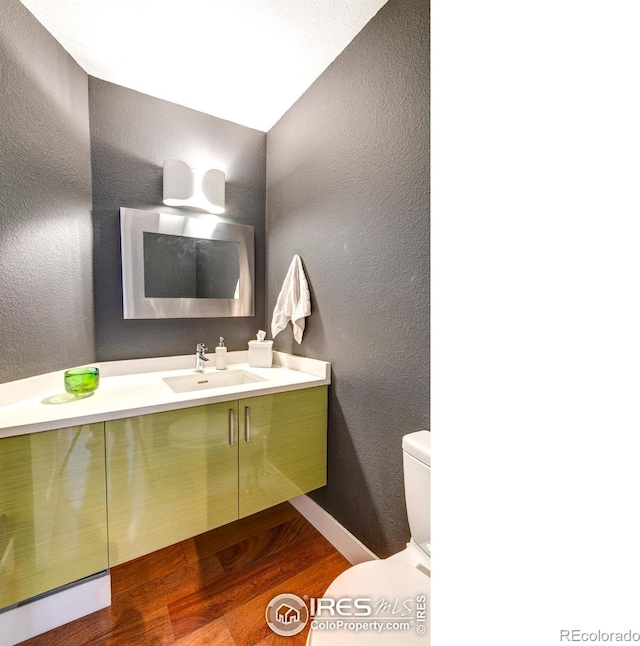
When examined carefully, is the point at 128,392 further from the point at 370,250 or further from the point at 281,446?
the point at 370,250

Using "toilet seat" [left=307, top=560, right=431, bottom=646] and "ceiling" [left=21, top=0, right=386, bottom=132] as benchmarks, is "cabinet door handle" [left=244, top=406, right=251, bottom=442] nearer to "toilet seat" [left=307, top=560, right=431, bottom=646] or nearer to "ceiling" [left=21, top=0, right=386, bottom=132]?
"toilet seat" [left=307, top=560, right=431, bottom=646]

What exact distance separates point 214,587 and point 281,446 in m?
0.63

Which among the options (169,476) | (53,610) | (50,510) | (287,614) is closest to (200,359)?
(169,476)

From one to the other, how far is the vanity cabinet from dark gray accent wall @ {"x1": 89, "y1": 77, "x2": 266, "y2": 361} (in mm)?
726

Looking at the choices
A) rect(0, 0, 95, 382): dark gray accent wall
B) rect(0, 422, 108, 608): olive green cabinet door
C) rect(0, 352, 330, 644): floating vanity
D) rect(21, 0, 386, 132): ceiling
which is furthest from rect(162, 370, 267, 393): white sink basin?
rect(21, 0, 386, 132): ceiling

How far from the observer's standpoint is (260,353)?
190 cm

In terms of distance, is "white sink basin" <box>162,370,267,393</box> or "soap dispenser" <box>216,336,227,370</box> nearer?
"white sink basin" <box>162,370,267,393</box>

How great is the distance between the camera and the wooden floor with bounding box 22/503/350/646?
→ 1.14 m

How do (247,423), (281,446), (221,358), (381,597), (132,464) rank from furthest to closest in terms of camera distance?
(221,358) → (281,446) → (247,423) → (132,464) → (381,597)

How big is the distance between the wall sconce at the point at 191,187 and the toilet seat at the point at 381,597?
187 centimetres
